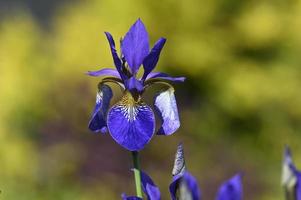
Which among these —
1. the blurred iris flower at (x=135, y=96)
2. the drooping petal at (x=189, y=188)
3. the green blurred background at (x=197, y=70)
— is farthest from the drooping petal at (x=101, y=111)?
the green blurred background at (x=197, y=70)

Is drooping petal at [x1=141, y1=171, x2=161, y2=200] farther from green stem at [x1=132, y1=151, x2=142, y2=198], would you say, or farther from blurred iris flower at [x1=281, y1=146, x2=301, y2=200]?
blurred iris flower at [x1=281, y1=146, x2=301, y2=200]

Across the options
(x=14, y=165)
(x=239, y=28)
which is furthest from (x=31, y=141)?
(x=239, y=28)

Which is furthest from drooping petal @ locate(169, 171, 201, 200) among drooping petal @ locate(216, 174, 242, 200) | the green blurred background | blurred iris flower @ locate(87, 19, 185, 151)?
the green blurred background

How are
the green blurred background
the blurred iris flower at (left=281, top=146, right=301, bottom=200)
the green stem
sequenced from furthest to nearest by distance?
the green blurred background < the green stem < the blurred iris flower at (left=281, top=146, right=301, bottom=200)

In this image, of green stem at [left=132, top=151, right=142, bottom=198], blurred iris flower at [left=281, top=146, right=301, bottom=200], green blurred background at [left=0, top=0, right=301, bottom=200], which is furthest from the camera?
green blurred background at [left=0, top=0, right=301, bottom=200]

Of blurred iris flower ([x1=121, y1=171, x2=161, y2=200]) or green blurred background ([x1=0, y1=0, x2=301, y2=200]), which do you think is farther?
green blurred background ([x1=0, y1=0, x2=301, y2=200])

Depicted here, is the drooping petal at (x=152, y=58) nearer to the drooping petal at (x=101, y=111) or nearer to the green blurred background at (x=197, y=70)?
the drooping petal at (x=101, y=111)

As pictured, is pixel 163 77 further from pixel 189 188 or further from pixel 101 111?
pixel 189 188

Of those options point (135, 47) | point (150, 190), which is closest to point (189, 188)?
point (150, 190)
